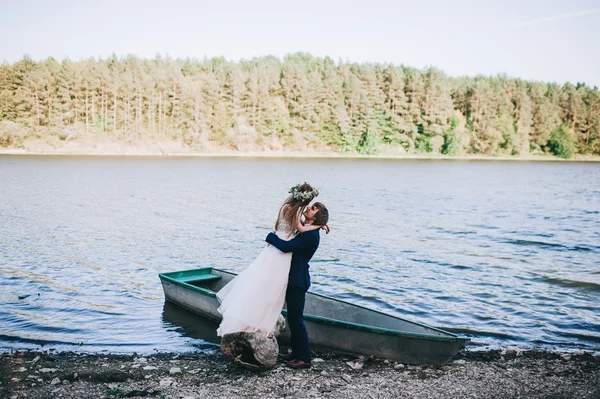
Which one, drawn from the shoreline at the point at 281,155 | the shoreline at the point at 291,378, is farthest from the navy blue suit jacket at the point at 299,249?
the shoreline at the point at 281,155

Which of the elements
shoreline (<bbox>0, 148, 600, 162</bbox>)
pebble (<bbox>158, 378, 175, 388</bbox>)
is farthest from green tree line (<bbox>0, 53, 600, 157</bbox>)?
pebble (<bbox>158, 378, 175, 388</bbox>)

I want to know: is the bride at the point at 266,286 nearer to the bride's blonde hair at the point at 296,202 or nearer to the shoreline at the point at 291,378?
the bride's blonde hair at the point at 296,202

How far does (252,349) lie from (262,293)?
87cm

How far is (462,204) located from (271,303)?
30642 mm

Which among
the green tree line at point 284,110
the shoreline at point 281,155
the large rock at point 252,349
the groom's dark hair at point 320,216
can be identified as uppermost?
the green tree line at point 284,110

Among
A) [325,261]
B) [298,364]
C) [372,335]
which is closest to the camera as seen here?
[298,364]

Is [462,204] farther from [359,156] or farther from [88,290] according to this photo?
[359,156]

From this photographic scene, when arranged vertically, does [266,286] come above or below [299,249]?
below

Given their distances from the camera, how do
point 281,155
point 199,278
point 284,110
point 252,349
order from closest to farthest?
point 252,349
point 199,278
point 281,155
point 284,110

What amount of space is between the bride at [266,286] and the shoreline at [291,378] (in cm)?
85

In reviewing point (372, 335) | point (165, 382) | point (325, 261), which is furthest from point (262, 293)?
point (325, 261)

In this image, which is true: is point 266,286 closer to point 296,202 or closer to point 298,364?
point 296,202

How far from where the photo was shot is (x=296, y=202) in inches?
290

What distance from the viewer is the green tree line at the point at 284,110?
328 ft
